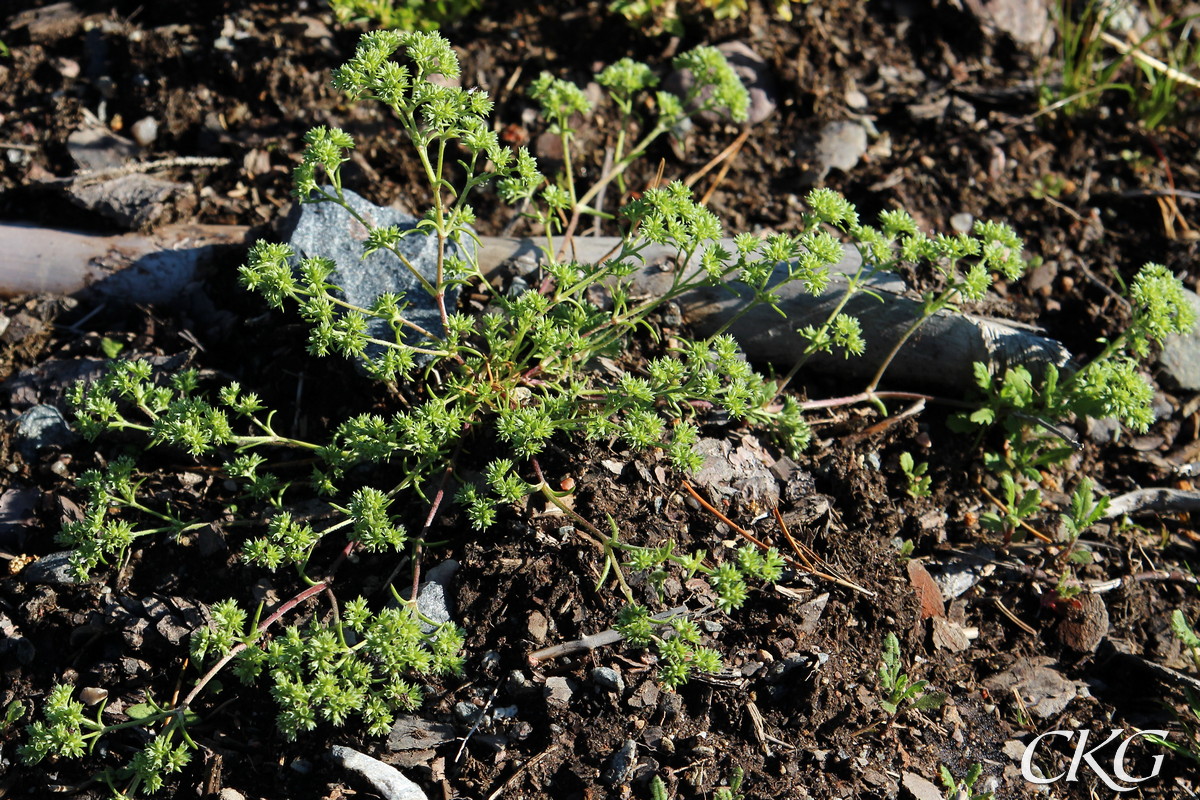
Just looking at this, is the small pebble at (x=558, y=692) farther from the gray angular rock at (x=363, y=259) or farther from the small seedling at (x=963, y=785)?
the gray angular rock at (x=363, y=259)

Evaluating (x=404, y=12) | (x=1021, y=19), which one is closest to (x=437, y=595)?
(x=404, y=12)

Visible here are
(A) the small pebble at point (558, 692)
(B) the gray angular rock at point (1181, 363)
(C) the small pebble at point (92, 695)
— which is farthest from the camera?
(B) the gray angular rock at point (1181, 363)

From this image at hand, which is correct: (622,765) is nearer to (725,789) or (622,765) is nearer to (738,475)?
(725,789)

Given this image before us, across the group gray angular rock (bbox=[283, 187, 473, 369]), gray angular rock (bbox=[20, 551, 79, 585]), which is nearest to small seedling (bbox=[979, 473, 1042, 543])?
gray angular rock (bbox=[283, 187, 473, 369])

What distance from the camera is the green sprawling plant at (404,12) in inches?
196

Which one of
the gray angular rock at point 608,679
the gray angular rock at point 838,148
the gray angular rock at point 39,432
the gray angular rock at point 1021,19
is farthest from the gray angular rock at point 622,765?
the gray angular rock at point 1021,19

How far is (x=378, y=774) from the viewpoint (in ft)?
10.2

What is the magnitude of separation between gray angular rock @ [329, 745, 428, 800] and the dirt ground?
0.06m

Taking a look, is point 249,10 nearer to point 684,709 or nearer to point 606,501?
point 606,501

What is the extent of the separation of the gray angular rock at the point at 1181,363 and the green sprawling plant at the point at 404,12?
4.12 metres

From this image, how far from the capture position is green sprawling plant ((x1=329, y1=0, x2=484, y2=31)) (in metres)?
4.99

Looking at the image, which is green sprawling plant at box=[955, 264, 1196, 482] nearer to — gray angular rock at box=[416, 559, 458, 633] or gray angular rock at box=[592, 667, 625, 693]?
gray angular rock at box=[592, 667, 625, 693]

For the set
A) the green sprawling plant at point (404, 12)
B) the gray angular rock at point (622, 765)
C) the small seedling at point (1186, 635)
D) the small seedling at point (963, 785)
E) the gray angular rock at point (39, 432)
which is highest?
the green sprawling plant at point (404, 12)

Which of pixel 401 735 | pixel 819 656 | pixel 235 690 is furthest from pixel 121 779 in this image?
pixel 819 656
